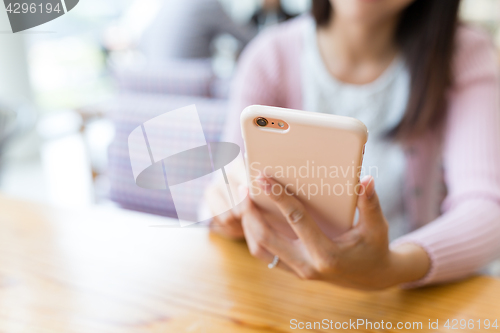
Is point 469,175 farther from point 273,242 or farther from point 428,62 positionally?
point 273,242

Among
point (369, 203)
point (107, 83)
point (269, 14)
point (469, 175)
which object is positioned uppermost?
point (369, 203)

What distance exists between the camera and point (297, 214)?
0.95 ft

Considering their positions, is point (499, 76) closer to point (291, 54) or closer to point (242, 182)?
point (291, 54)

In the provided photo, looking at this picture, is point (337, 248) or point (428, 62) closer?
point (337, 248)

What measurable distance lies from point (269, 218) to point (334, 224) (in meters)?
0.05

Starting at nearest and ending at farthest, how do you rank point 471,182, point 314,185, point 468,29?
point 314,185 < point 471,182 < point 468,29

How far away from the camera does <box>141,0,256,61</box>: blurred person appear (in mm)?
1307

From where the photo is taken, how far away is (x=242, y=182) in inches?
13.4

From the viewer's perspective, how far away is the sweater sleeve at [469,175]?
37 centimetres

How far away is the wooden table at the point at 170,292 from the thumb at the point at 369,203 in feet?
0.28

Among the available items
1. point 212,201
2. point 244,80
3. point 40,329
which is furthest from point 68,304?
point 244,80

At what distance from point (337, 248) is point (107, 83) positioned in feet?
4.61

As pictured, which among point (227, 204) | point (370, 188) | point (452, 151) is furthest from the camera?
point (452, 151)

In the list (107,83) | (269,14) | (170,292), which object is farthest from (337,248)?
(269,14)
